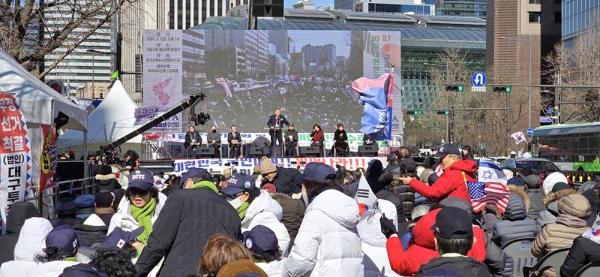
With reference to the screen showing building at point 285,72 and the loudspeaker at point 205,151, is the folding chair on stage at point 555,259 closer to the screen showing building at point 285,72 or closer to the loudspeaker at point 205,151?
the loudspeaker at point 205,151

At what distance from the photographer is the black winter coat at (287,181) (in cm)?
1212

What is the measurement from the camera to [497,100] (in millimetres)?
73438

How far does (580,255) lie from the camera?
753cm

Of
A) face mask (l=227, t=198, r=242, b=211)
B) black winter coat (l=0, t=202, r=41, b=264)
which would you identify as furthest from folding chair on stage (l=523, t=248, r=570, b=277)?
black winter coat (l=0, t=202, r=41, b=264)

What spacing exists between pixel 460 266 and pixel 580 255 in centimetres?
270

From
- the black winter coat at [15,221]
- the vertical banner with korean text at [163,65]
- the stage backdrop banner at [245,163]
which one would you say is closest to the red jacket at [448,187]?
the black winter coat at [15,221]

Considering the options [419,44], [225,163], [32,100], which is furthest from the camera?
[419,44]

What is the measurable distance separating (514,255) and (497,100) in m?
65.4

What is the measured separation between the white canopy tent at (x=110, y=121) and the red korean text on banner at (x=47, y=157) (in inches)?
810

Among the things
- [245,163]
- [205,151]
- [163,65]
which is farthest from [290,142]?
[163,65]

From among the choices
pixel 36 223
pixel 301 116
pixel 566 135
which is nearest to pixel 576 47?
pixel 566 135

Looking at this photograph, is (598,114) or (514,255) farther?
(598,114)

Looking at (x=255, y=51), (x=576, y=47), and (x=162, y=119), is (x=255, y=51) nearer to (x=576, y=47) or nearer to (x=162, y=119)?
(x=162, y=119)

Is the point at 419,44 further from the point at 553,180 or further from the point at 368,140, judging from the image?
the point at 553,180
